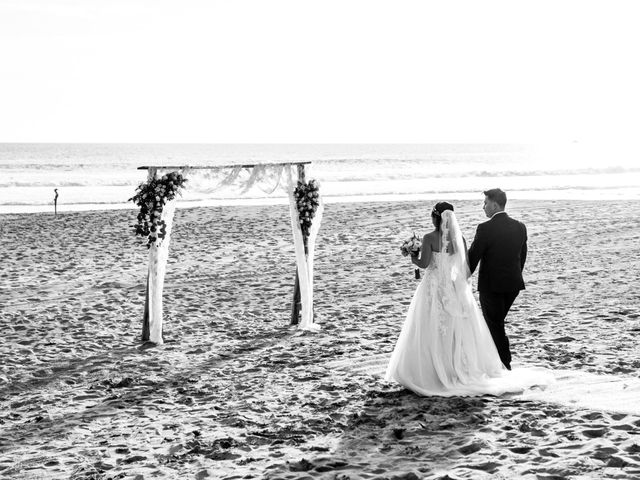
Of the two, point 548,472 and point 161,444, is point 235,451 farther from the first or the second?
point 548,472

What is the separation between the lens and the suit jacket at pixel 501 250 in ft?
25.2

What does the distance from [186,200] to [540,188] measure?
A: 63.5 feet

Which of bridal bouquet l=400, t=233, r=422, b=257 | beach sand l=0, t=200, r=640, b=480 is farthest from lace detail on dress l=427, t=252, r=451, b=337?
beach sand l=0, t=200, r=640, b=480

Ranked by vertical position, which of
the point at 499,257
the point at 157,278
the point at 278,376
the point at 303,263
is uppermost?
the point at 499,257

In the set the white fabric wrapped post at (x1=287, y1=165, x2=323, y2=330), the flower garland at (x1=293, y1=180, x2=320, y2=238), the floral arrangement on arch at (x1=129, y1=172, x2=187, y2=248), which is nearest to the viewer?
the floral arrangement on arch at (x1=129, y1=172, x2=187, y2=248)

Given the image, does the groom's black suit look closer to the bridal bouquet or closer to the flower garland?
the bridal bouquet

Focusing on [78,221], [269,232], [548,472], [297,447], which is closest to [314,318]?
[297,447]

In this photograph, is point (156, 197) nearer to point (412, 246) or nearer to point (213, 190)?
point (213, 190)

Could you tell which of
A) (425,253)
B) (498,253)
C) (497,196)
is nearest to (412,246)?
(425,253)

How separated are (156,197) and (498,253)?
14.8 ft

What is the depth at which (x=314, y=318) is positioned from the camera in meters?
11.5

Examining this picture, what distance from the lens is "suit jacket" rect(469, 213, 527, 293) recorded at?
7.68 meters

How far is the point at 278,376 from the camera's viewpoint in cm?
849

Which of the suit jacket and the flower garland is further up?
the flower garland
